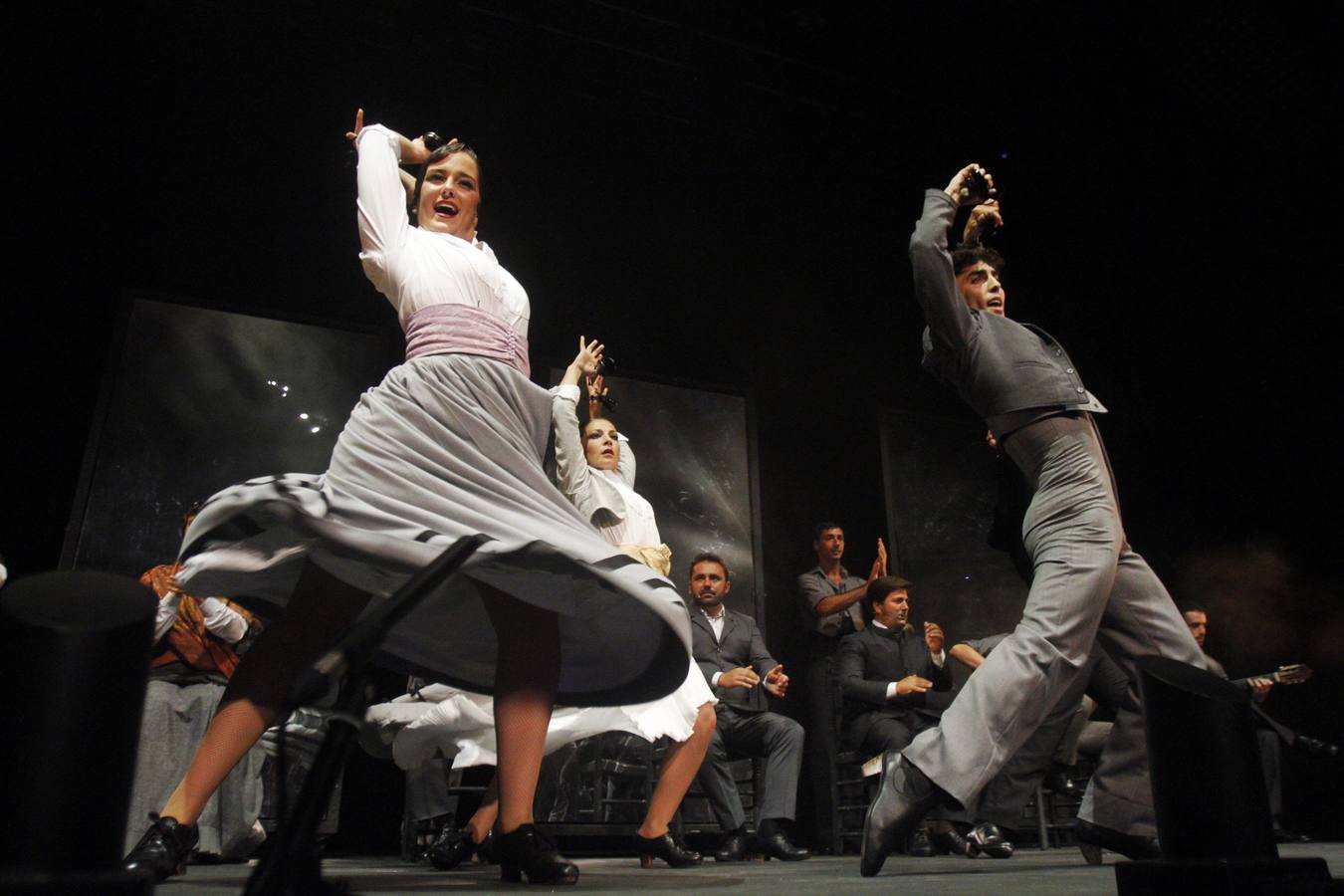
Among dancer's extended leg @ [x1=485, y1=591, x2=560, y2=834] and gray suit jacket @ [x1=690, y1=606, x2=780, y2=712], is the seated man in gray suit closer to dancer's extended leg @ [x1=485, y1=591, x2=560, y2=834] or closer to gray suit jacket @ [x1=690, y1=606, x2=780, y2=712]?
gray suit jacket @ [x1=690, y1=606, x2=780, y2=712]

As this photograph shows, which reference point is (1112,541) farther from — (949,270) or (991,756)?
(949,270)

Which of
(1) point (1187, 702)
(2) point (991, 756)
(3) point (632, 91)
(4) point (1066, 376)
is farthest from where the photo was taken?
(3) point (632, 91)

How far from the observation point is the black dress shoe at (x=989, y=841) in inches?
161

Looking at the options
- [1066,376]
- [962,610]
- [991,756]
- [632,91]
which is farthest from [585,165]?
[991,756]

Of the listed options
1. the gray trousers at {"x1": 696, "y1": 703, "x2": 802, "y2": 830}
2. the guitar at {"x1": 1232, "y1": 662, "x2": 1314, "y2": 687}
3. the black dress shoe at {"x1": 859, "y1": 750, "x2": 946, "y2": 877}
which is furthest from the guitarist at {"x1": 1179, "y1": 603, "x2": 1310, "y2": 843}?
the black dress shoe at {"x1": 859, "y1": 750, "x2": 946, "y2": 877}

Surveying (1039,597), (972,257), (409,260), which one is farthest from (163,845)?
(972,257)

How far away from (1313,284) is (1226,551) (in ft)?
5.65

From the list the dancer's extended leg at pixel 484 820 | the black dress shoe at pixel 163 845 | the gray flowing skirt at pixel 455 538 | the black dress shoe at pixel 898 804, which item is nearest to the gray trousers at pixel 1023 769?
the black dress shoe at pixel 898 804

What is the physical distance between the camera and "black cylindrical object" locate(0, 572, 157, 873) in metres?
0.84

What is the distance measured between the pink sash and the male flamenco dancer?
114cm

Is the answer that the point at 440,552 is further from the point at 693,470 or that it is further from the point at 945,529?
the point at 945,529

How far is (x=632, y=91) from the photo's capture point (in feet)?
19.4

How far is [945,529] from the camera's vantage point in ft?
22.3

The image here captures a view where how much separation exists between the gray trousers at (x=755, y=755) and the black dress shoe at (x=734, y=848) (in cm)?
4
